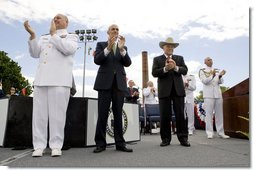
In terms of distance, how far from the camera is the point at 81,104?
4.54 meters

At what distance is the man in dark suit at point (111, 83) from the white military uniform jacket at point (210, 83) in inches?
118

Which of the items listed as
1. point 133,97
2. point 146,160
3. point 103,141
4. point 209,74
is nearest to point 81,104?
point 103,141

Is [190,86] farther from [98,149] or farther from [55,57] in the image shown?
[55,57]

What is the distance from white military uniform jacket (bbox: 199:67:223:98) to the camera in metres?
6.45

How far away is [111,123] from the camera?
188 inches

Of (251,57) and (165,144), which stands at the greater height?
(251,57)

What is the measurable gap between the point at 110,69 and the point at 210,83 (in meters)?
3.30

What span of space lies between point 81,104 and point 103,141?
0.87 metres

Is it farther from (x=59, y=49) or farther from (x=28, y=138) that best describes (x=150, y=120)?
(x=59, y=49)

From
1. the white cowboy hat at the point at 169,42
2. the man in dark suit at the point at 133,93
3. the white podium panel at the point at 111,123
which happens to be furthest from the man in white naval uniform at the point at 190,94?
the white cowboy hat at the point at 169,42

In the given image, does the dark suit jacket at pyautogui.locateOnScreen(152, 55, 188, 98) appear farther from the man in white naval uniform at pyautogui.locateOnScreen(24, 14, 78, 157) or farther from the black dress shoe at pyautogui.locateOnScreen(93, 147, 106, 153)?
the man in white naval uniform at pyautogui.locateOnScreen(24, 14, 78, 157)

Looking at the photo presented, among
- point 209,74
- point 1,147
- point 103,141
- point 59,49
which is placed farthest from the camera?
point 209,74

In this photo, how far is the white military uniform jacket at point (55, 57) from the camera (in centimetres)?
351

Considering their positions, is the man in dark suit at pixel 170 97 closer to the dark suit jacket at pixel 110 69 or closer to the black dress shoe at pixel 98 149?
the dark suit jacket at pixel 110 69
